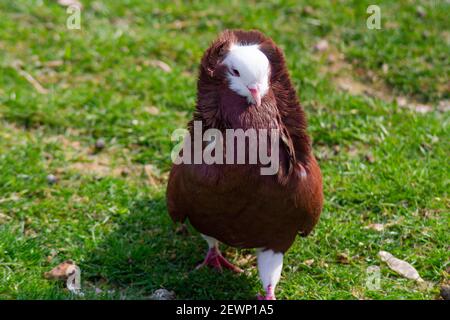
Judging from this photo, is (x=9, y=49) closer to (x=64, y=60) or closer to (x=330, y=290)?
(x=64, y=60)

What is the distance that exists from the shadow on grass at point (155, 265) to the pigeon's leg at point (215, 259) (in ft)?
0.16

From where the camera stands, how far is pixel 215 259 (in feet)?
15.1

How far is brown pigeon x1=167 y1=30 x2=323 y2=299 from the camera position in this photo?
385cm

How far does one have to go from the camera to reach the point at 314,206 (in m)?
4.14

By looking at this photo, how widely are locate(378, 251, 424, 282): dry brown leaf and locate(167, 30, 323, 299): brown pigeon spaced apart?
653 mm

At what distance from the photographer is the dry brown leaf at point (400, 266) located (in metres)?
4.42

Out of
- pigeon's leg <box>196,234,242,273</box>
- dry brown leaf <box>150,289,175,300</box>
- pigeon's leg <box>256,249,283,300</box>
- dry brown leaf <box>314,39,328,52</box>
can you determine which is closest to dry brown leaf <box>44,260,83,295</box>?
dry brown leaf <box>150,289,175,300</box>

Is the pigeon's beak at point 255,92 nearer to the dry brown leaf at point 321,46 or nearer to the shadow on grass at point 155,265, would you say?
the shadow on grass at point 155,265

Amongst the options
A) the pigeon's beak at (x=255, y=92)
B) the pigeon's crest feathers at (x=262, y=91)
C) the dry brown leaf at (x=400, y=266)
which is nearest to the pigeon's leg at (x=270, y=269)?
the pigeon's crest feathers at (x=262, y=91)

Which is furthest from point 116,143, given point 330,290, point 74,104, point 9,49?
point 330,290

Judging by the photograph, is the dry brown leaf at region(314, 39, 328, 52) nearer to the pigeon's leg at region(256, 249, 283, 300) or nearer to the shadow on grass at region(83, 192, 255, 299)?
the shadow on grass at region(83, 192, 255, 299)

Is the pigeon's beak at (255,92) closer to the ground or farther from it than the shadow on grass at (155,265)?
farther from it

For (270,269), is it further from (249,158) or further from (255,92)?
(255,92)

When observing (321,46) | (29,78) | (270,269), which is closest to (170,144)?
(29,78)
